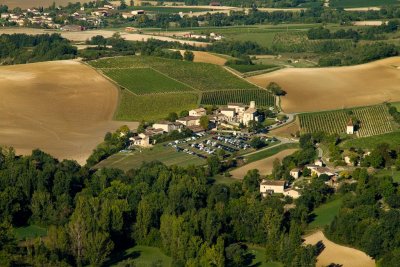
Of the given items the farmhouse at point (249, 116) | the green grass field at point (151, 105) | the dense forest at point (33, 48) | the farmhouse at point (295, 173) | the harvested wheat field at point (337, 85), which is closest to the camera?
the farmhouse at point (295, 173)

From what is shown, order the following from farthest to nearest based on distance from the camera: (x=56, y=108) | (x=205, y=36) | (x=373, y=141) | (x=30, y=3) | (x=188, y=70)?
(x=30, y=3) < (x=205, y=36) < (x=188, y=70) < (x=56, y=108) < (x=373, y=141)

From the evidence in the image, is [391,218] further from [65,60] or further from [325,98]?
[65,60]

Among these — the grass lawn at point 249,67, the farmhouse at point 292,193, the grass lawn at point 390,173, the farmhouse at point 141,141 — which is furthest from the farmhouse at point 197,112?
the farmhouse at point 292,193

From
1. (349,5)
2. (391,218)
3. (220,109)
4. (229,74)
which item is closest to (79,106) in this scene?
(220,109)

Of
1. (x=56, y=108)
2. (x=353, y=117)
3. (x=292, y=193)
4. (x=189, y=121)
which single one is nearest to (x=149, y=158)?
(x=189, y=121)

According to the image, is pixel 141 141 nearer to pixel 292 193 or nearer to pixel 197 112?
pixel 197 112

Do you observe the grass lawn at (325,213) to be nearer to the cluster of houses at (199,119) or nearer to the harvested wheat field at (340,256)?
the harvested wheat field at (340,256)
